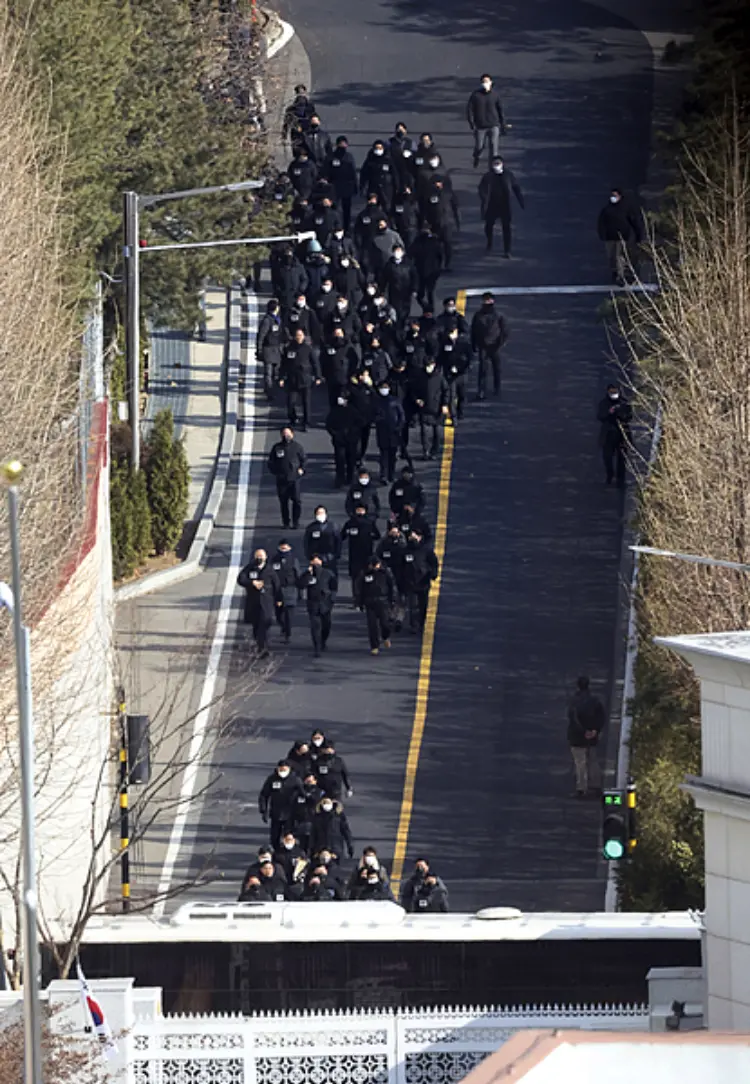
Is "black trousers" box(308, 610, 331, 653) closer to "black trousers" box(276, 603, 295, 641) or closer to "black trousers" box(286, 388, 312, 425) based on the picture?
"black trousers" box(276, 603, 295, 641)

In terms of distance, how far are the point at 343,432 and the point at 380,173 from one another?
8.84m

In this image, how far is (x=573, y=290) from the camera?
185 ft

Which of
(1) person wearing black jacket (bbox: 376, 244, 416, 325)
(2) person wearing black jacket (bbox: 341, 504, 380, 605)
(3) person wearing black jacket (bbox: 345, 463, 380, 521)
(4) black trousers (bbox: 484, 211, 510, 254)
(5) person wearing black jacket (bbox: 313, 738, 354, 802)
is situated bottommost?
(5) person wearing black jacket (bbox: 313, 738, 354, 802)

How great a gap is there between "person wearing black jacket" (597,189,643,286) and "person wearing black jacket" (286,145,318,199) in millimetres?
4306

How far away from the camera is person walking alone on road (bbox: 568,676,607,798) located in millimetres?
41906

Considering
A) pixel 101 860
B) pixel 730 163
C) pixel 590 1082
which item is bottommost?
pixel 101 860

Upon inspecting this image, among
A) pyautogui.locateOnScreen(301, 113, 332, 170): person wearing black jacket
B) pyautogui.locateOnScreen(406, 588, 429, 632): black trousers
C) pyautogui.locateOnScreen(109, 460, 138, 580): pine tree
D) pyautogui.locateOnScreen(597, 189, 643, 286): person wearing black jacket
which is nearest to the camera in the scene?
pyautogui.locateOnScreen(406, 588, 429, 632): black trousers

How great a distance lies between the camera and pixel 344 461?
49.7m

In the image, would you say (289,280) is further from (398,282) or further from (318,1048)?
(318,1048)

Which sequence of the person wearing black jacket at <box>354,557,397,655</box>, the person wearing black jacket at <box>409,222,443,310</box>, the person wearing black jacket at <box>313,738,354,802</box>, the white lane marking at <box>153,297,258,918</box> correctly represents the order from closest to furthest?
1. the person wearing black jacket at <box>313,738,354,802</box>
2. the white lane marking at <box>153,297,258,918</box>
3. the person wearing black jacket at <box>354,557,397,655</box>
4. the person wearing black jacket at <box>409,222,443,310</box>

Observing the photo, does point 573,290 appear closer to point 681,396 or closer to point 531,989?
point 681,396

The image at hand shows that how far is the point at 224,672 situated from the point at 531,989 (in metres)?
13.5

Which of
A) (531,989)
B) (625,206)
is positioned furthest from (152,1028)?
(625,206)

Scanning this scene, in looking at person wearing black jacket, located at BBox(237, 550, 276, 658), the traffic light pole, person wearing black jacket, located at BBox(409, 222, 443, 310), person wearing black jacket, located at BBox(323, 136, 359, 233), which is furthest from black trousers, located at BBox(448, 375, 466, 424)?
person wearing black jacket, located at BBox(237, 550, 276, 658)
